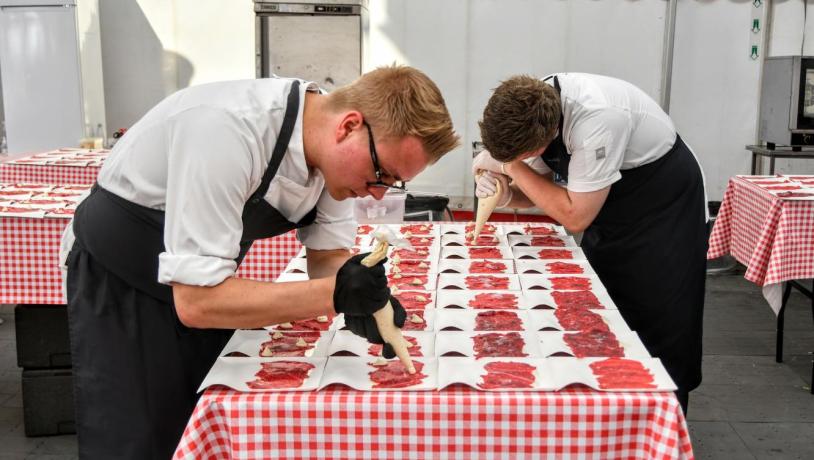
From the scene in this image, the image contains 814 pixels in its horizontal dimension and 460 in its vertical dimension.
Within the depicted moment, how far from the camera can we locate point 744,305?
563 cm

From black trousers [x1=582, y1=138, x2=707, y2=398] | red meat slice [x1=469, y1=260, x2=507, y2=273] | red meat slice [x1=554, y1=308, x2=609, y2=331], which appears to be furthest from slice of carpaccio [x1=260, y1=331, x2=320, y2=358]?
black trousers [x1=582, y1=138, x2=707, y2=398]

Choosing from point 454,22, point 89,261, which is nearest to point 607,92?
point 89,261

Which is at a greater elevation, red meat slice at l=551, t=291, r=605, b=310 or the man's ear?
the man's ear

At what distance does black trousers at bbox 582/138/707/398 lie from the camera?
289 cm

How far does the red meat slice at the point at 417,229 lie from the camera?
3.34 metres

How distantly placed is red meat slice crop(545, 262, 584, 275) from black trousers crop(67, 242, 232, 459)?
121 centimetres

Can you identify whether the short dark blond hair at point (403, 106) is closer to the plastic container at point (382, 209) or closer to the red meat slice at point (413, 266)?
the red meat slice at point (413, 266)

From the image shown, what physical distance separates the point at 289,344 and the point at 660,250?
5.08 feet

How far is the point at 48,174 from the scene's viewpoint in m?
4.88

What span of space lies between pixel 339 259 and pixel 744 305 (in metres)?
4.30

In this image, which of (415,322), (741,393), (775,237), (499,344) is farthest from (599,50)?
(499,344)

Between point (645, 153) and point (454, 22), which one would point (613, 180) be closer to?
point (645, 153)

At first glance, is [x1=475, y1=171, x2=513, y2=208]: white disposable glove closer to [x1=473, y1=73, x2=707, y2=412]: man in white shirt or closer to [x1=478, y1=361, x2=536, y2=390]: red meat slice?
[x1=473, y1=73, x2=707, y2=412]: man in white shirt

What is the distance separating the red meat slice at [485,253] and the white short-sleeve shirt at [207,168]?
1.14m
